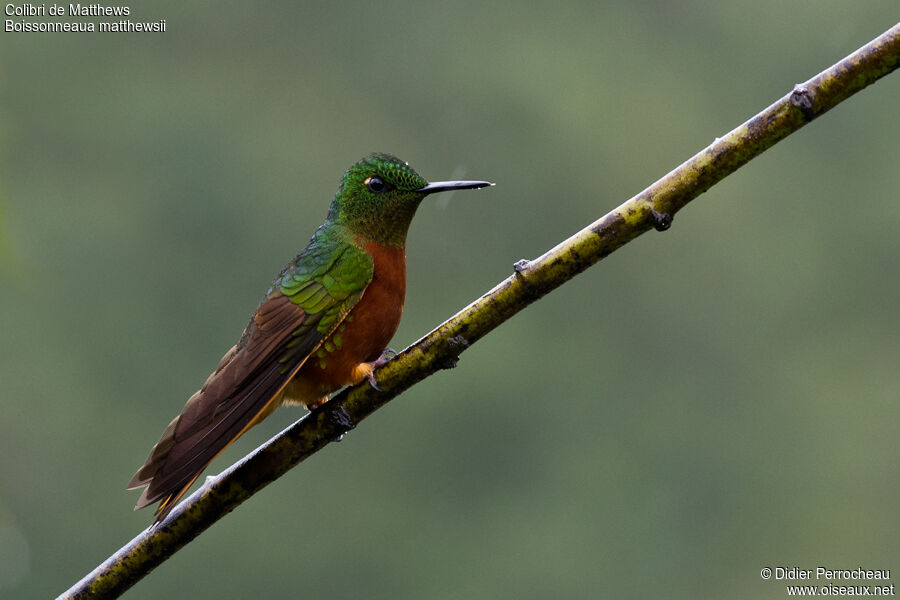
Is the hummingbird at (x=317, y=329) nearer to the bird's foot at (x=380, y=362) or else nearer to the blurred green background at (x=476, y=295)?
the bird's foot at (x=380, y=362)

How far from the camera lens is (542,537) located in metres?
31.7

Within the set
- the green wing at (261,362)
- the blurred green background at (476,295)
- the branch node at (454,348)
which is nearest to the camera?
the branch node at (454,348)

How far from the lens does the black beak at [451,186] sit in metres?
3.00

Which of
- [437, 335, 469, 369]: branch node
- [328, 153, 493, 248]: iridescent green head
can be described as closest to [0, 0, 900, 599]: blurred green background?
[328, 153, 493, 248]: iridescent green head

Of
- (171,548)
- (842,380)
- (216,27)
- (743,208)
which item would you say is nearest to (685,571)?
(842,380)

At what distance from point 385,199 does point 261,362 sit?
28.4 inches

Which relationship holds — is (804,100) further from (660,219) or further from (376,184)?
(376,184)

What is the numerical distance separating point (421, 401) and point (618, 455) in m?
6.39

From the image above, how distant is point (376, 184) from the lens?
375cm

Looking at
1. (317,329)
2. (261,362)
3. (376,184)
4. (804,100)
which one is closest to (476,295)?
(376,184)

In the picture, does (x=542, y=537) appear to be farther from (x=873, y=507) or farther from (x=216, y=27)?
(x=216, y=27)

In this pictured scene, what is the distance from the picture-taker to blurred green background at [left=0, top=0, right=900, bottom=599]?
29.6 m

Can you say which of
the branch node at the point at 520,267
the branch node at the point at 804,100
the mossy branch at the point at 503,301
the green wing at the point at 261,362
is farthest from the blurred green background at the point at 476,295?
the branch node at the point at 804,100

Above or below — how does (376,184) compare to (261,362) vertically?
above
